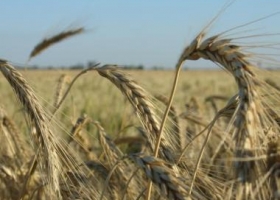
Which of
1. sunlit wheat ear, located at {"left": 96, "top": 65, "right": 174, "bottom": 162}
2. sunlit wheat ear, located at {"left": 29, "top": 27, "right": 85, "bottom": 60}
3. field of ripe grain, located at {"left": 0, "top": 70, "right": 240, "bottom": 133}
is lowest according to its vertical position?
field of ripe grain, located at {"left": 0, "top": 70, "right": 240, "bottom": 133}

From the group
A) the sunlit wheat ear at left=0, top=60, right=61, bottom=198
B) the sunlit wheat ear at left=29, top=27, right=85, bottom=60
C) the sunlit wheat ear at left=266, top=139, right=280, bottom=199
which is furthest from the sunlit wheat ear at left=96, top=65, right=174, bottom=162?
the sunlit wheat ear at left=29, top=27, right=85, bottom=60

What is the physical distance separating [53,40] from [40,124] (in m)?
1.38

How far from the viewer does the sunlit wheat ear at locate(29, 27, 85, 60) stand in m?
3.13

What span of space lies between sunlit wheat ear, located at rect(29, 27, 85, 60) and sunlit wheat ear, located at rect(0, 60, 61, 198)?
3.88 feet

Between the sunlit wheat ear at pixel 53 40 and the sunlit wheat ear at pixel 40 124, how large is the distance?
1.18 m

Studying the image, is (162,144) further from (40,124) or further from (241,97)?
(241,97)

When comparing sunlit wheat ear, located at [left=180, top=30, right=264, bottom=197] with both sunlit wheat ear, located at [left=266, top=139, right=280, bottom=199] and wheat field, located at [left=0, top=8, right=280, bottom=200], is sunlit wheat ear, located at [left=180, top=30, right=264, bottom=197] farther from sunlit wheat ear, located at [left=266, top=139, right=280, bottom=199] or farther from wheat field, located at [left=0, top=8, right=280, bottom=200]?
sunlit wheat ear, located at [left=266, top=139, right=280, bottom=199]

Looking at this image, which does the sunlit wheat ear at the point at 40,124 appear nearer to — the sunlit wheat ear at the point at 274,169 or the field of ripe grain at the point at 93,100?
the field of ripe grain at the point at 93,100

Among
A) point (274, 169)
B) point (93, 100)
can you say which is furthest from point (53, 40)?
point (93, 100)

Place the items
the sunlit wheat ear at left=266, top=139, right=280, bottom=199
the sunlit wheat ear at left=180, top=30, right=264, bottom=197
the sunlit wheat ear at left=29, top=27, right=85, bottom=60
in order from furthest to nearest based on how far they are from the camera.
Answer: the sunlit wheat ear at left=29, top=27, right=85, bottom=60 < the sunlit wheat ear at left=266, top=139, right=280, bottom=199 < the sunlit wheat ear at left=180, top=30, right=264, bottom=197

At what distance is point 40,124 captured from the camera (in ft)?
5.92

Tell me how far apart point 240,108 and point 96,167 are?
124 centimetres

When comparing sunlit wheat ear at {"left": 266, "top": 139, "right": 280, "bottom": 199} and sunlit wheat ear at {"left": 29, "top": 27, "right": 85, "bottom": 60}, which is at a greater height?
sunlit wheat ear at {"left": 29, "top": 27, "right": 85, "bottom": 60}

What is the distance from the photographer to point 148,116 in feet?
6.10
